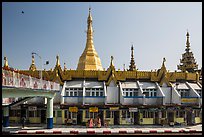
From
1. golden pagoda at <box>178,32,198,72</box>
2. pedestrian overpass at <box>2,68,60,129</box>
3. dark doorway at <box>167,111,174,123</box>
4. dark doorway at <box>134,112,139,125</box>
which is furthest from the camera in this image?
golden pagoda at <box>178,32,198,72</box>

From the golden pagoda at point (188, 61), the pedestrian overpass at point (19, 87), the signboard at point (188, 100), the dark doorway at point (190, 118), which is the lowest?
the dark doorway at point (190, 118)

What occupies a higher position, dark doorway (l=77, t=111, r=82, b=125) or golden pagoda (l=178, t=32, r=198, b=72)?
golden pagoda (l=178, t=32, r=198, b=72)

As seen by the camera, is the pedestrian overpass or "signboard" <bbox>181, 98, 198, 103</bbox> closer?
the pedestrian overpass

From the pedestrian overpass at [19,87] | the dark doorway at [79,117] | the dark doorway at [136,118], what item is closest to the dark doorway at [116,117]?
the dark doorway at [136,118]

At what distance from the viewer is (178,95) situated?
114ft

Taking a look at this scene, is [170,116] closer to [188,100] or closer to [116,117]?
[188,100]

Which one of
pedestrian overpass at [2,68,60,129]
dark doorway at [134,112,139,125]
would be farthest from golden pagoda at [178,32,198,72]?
pedestrian overpass at [2,68,60,129]

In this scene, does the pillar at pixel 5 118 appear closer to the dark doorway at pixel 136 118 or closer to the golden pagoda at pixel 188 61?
the dark doorway at pixel 136 118

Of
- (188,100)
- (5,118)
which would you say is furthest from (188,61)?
(5,118)

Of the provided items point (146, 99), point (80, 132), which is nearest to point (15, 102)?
point (80, 132)

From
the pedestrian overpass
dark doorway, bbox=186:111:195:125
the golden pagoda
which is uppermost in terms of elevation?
the golden pagoda

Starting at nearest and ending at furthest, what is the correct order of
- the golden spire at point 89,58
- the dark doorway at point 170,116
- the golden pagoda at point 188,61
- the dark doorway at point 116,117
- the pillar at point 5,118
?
the pillar at point 5,118 → the dark doorway at point 116,117 → the dark doorway at point 170,116 → the golden spire at point 89,58 → the golden pagoda at point 188,61

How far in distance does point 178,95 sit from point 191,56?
2695 centimetres

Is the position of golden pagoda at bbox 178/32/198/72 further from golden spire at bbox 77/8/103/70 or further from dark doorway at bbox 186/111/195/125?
dark doorway at bbox 186/111/195/125
